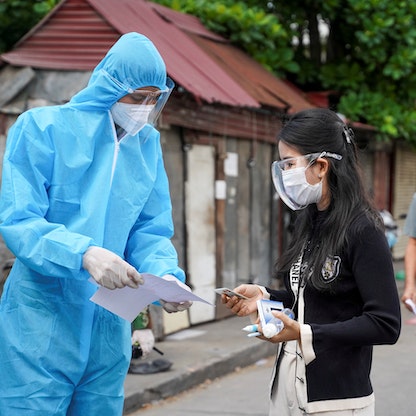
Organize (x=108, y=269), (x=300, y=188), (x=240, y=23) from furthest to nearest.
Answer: (x=240, y=23), (x=300, y=188), (x=108, y=269)

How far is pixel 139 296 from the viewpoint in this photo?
307 centimetres

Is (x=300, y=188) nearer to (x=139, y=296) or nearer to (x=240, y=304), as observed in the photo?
(x=240, y=304)

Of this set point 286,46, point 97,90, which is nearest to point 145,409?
point 97,90

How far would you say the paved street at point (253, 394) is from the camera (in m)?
6.36

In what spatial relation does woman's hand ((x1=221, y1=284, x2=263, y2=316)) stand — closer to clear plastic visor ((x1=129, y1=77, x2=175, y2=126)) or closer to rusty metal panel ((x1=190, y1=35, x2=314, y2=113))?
clear plastic visor ((x1=129, y1=77, x2=175, y2=126))

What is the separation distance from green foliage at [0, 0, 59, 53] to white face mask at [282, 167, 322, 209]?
9.25 meters

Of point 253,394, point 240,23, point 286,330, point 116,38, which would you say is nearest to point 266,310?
point 286,330

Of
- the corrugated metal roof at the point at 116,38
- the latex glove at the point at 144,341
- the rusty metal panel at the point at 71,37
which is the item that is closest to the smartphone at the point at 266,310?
the latex glove at the point at 144,341

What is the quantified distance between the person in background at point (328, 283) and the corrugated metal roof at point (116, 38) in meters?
5.07

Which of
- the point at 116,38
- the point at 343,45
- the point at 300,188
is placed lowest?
the point at 343,45

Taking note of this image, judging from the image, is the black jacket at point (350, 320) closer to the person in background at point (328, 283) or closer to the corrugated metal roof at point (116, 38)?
the person in background at point (328, 283)

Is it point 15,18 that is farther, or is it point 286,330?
point 15,18

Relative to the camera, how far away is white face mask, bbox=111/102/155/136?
3256mm

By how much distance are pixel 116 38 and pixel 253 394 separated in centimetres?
389
